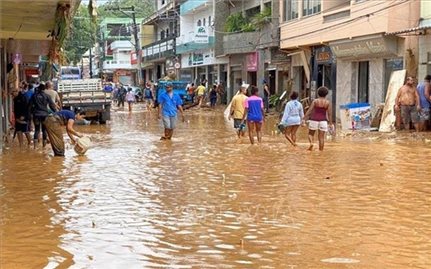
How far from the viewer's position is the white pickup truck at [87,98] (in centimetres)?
2580

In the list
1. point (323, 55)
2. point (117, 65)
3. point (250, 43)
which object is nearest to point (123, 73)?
point (117, 65)

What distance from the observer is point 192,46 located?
47531 mm

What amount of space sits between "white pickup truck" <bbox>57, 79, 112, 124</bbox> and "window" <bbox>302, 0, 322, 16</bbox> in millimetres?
9443

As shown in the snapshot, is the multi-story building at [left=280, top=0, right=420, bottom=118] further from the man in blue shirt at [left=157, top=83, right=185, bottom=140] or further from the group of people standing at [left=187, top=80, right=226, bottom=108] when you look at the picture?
the group of people standing at [left=187, top=80, right=226, bottom=108]

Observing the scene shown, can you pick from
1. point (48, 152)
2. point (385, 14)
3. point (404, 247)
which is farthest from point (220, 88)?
point (404, 247)

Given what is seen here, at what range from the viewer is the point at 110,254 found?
589 cm

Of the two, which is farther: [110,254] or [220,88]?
[220,88]

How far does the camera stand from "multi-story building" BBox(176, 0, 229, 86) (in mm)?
45750

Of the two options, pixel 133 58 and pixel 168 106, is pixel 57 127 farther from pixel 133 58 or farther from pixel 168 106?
pixel 133 58

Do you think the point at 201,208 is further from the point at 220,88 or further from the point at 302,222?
the point at 220,88

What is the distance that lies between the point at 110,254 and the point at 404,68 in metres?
18.1

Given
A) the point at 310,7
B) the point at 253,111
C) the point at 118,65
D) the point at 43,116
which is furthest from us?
the point at 118,65

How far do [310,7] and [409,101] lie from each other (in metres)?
11.7

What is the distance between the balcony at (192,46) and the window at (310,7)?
48.1 feet
